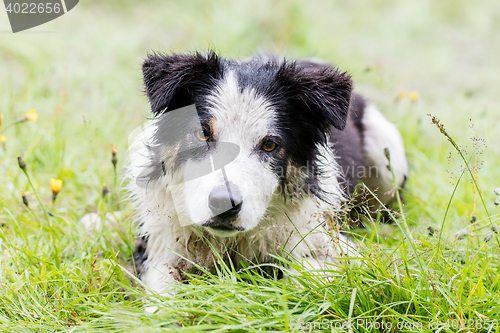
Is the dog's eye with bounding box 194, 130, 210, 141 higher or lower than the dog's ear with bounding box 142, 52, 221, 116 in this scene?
lower

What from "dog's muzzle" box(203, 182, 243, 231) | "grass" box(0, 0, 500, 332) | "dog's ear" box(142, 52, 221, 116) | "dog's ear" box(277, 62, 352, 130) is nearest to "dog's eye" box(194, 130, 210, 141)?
"dog's ear" box(142, 52, 221, 116)

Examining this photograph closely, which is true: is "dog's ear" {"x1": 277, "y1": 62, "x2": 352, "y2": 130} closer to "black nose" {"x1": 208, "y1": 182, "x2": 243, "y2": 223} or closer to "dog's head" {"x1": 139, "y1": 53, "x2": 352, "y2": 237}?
"dog's head" {"x1": 139, "y1": 53, "x2": 352, "y2": 237}

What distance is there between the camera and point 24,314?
90.5 inches

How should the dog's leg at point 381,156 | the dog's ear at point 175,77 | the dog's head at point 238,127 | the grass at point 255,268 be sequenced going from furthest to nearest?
the dog's leg at point 381,156 < the dog's ear at point 175,77 < the dog's head at point 238,127 < the grass at point 255,268

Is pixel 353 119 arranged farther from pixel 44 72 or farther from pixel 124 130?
pixel 44 72

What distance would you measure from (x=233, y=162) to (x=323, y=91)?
73cm

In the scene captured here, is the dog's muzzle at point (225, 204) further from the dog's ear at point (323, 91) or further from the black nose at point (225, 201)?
the dog's ear at point (323, 91)

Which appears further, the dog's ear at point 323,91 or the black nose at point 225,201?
the dog's ear at point 323,91

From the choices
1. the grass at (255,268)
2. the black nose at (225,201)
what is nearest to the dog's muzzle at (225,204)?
the black nose at (225,201)

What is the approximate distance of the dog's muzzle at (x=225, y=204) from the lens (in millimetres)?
2199

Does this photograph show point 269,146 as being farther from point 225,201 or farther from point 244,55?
point 244,55

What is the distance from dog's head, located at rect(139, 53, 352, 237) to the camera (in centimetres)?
242

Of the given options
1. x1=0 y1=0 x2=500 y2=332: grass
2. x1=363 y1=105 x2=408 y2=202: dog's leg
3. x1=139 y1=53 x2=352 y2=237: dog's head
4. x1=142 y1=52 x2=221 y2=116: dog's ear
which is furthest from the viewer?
x1=363 y1=105 x2=408 y2=202: dog's leg

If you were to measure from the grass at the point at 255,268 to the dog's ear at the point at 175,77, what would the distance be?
0.81 m
